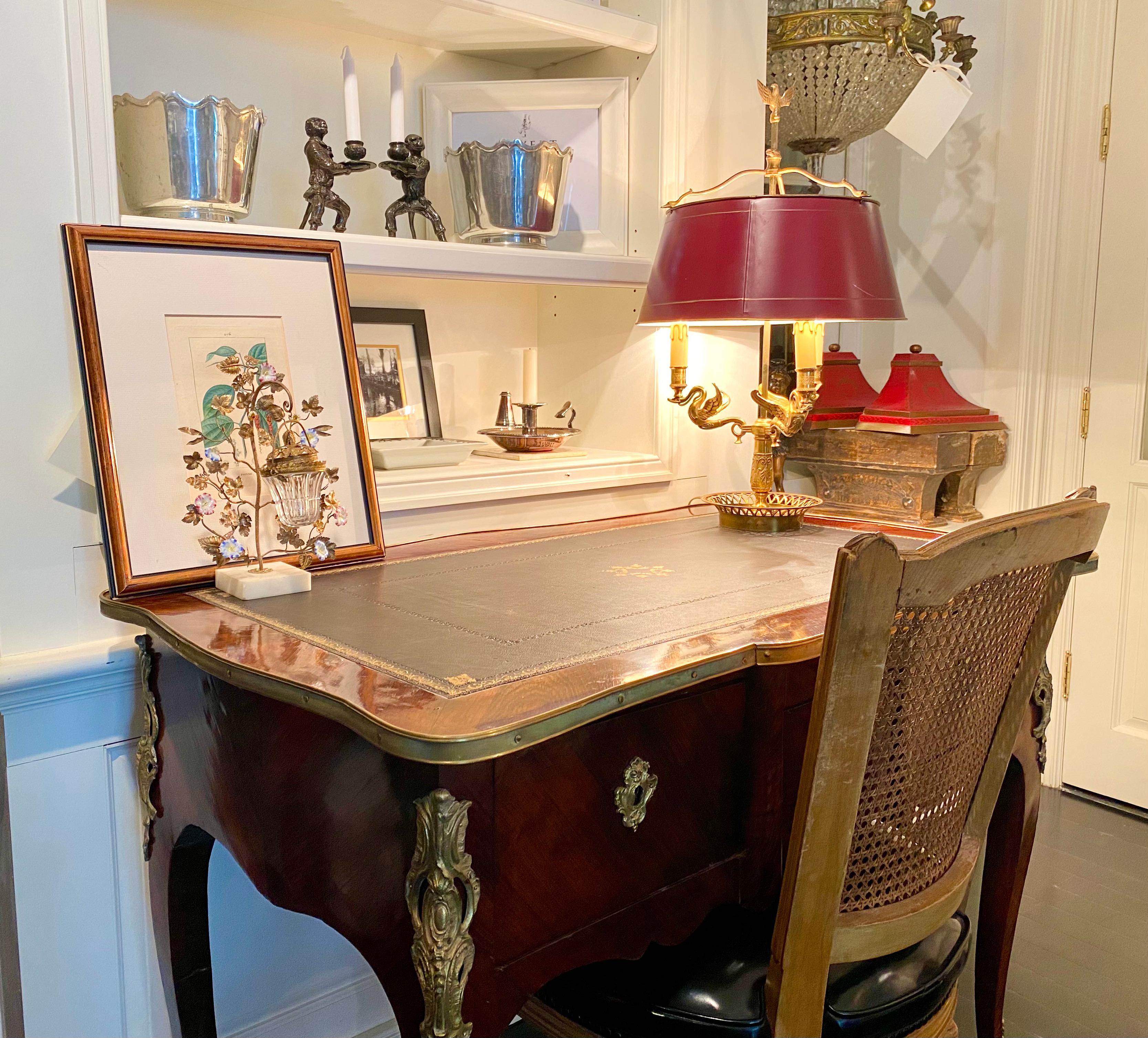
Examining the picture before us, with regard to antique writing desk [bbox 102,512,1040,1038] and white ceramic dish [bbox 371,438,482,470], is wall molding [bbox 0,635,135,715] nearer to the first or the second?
antique writing desk [bbox 102,512,1040,1038]

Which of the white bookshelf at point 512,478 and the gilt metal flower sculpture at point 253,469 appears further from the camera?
the white bookshelf at point 512,478

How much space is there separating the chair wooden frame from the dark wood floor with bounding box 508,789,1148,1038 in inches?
38.4

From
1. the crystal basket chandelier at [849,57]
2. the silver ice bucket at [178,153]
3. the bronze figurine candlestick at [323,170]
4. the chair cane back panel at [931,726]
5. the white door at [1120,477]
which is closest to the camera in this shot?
the chair cane back panel at [931,726]

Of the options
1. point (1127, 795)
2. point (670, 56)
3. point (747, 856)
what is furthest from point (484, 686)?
point (1127, 795)

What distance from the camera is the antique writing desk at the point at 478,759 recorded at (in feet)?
2.93

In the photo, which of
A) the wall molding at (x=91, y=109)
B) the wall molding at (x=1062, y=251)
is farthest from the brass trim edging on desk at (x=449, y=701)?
the wall molding at (x=1062, y=251)

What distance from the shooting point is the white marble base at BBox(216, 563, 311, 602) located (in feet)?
4.06

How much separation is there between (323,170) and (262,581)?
2.47 ft

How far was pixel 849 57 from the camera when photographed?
2098 mm

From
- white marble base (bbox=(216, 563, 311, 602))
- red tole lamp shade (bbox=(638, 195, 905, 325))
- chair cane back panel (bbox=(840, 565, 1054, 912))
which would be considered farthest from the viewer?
red tole lamp shade (bbox=(638, 195, 905, 325))

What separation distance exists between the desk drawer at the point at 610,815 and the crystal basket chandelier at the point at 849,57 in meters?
1.47

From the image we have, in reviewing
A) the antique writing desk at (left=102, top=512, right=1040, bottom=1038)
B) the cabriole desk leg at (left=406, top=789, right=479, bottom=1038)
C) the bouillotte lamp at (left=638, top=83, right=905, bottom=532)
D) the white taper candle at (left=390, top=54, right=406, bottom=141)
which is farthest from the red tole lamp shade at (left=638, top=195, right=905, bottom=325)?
the cabriole desk leg at (left=406, top=789, right=479, bottom=1038)

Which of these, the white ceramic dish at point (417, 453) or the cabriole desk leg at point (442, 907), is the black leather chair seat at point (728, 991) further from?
the white ceramic dish at point (417, 453)

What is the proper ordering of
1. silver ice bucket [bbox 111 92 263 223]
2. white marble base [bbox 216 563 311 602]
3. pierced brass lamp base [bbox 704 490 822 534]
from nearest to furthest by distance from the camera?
white marble base [bbox 216 563 311 602] < silver ice bucket [bbox 111 92 263 223] < pierced brass lamp base [bbox 704 490 822 534]
